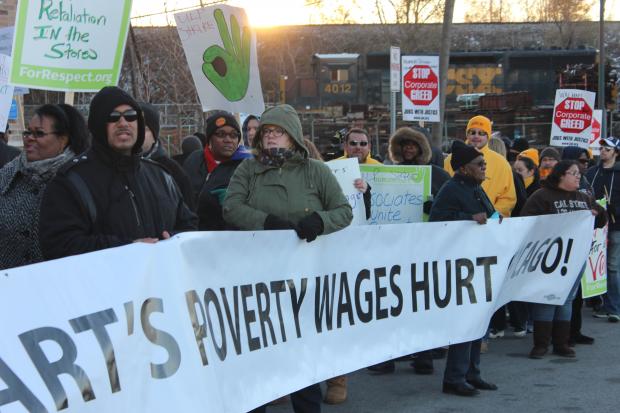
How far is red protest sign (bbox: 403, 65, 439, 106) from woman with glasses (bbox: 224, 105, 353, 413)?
10.0 metres

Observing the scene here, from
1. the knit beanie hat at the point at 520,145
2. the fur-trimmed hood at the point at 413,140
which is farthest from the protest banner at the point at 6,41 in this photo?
the knit beanie hat at the point at 520,145

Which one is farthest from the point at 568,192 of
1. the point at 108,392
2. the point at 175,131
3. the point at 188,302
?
the point at 175,131

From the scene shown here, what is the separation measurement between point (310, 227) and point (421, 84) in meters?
10.4

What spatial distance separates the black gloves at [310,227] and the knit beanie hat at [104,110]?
3.90ft

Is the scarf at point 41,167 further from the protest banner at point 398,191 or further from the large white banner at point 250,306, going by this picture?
the protest banner at point 398,191

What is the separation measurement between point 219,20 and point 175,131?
26.7 m

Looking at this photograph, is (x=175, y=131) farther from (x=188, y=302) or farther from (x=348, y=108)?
(x=188, y=302)

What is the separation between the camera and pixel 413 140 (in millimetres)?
8578

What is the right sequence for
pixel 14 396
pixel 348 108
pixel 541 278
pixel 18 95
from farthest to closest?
pixel 348 108 → pixel 18 95 → pixel 541 278 → pixel 14 396

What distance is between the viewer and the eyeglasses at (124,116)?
15.2 feet

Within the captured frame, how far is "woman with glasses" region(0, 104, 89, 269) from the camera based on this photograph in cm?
518

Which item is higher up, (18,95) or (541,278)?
(18,95)

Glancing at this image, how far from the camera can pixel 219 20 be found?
8.27m

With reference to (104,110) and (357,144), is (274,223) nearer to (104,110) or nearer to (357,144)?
(104,110)
